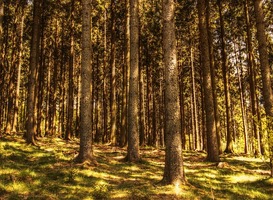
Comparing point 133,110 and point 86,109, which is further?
point 133,110

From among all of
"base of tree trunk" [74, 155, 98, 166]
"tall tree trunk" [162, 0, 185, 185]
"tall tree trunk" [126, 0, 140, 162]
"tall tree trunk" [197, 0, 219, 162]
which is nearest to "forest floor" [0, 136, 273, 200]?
"base of tree trunk" [74, 155, 98, 166]

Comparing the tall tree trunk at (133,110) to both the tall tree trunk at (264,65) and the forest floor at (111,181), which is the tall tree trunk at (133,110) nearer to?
the forest floor at (111,181)

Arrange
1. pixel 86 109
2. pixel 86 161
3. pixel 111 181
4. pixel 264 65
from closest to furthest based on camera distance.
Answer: pixel 111 181
pixel 86 161
pixel 86 109
pixel 264 65

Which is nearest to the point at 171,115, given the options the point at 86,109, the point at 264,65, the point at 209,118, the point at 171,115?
the point at 171,115

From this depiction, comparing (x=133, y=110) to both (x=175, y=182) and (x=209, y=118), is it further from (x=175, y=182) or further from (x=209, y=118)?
(x=175, y=182)

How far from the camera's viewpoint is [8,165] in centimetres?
941

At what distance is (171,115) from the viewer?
26.7 ft

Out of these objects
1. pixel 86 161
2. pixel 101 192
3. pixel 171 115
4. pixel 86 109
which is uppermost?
pixel 86 109

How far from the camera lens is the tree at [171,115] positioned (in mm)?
7875

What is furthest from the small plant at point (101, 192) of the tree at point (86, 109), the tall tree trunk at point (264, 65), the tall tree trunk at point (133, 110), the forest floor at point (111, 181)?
the tall tree trunk at point (264, 65)

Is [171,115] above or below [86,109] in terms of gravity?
below

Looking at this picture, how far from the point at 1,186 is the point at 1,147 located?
20.1 feet

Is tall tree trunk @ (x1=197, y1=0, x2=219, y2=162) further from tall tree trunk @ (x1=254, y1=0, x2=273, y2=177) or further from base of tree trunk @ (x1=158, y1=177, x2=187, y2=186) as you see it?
base of tree trunk @ (x1=158, y1=177, x2=187, y2=186)

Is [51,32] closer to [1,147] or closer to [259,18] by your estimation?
[1,147]
